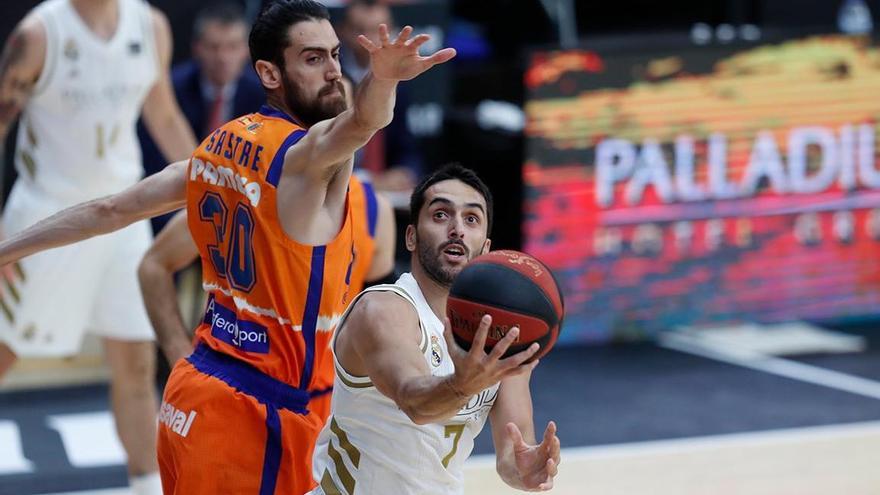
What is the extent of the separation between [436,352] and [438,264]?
207 mm

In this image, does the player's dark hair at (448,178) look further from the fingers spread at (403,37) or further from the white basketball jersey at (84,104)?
the white basketball jersey at (84,104)

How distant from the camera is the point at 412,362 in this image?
128 inches

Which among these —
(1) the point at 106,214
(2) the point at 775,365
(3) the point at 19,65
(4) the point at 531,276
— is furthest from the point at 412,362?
(2) the point at 775,365

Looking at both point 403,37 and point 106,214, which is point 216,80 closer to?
point 106,214

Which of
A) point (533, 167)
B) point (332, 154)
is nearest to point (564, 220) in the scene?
point (533, 167)

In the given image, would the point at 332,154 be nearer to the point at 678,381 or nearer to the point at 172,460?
the point at 172,460

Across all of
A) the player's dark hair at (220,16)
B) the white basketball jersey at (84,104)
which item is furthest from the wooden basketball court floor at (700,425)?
the player's dark hair at (220,16)

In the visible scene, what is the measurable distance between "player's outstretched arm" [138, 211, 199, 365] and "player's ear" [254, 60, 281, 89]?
99cm

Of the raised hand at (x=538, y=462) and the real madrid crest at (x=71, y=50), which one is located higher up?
the real madrid crest at (x=71, y=50)

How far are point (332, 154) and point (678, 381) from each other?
16.3 ft

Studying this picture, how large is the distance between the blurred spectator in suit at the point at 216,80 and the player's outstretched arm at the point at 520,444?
14.2 feet

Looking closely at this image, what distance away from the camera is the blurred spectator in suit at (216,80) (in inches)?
311

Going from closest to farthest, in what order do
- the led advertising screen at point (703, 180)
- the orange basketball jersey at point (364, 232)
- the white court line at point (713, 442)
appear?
the orange basketball jersey at point (364, 232), the white court line at point (713, 442), the led advertising screen at point (703, 180)

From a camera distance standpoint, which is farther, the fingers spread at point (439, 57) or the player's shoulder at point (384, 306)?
the player's shoulder at point (384, 306)
